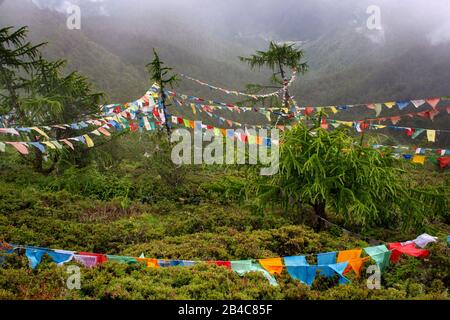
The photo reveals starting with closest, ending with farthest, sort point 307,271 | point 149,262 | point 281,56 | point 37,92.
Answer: point 307,271 → point 149,262 → point 37,92 → point 281,56

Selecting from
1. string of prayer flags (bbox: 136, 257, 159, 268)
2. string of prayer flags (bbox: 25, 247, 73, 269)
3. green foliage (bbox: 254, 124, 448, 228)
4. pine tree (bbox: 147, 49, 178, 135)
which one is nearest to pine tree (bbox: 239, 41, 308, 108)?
pine tree (bbox: 147, 49, 178, 135)

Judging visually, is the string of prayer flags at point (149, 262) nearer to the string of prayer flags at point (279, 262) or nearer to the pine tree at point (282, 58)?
the string of prayer flags at point (279, 262)

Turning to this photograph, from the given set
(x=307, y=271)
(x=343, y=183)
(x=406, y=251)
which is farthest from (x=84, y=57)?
(x=406, y=251)

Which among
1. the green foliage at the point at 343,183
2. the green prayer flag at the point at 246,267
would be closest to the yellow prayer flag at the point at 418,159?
the green foliage at the point at 343,183

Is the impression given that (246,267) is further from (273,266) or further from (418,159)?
(418,159)

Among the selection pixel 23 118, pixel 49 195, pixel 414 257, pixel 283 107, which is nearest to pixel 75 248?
pixel 49 195

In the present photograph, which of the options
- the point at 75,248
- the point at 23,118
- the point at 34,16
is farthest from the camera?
the point at 34,16

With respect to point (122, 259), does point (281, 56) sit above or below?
above

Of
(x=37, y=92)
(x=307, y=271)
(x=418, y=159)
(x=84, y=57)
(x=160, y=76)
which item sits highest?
(x=84, y=57)
